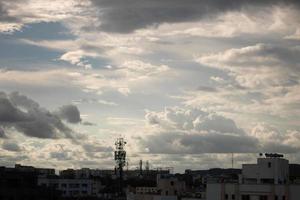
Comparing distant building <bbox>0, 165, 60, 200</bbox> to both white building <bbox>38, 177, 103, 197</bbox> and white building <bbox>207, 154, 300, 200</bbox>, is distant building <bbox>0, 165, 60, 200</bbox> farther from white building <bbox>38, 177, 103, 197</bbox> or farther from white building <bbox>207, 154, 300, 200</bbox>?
white building <bbox>207, 154, 300, 200</bbox>

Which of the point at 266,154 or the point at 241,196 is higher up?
the point at 266,154

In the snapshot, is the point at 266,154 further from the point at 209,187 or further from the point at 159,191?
the point at 159,191

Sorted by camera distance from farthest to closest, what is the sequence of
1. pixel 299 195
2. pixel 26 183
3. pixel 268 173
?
pixel 26 183
pixel 268 173
pixel 299 195

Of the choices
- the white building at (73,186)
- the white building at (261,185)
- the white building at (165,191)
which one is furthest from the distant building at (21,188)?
the white building at (261,185)

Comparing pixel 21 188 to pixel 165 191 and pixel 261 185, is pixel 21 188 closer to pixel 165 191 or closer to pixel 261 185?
pixel 165 191

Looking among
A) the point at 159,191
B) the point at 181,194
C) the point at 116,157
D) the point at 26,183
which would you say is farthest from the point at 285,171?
the point at 116,157

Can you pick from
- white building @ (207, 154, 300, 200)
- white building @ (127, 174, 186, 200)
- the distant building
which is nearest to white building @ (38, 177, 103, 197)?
the distant building

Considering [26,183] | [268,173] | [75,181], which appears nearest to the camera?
[268,173]

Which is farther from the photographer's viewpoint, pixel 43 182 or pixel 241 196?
pixel 43 182

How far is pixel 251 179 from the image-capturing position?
297 ft

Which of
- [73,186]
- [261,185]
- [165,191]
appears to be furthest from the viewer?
[73,186]

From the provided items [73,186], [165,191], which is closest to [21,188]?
[165,191]

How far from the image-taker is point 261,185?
86312mm

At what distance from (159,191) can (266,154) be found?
143 feet
